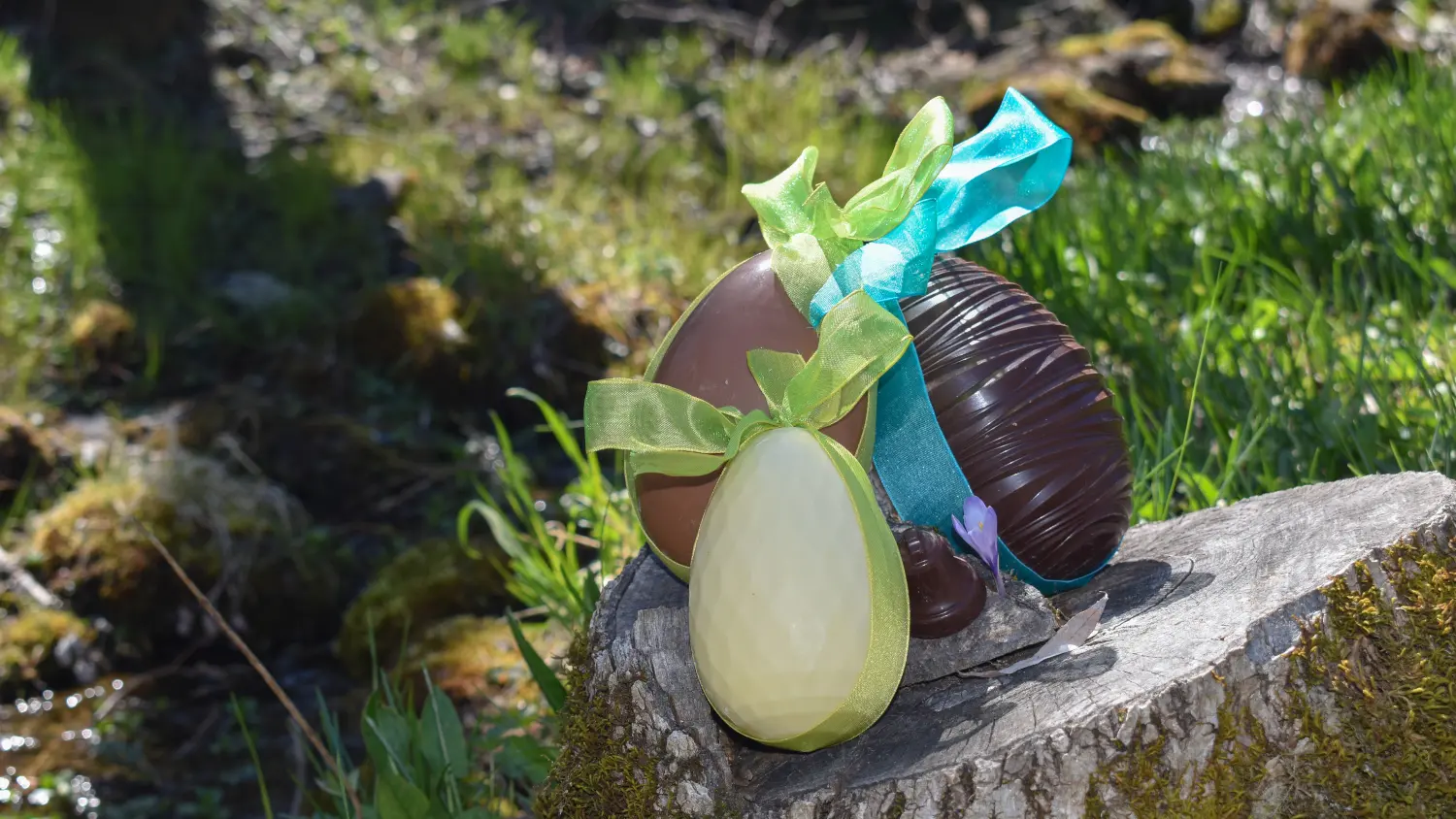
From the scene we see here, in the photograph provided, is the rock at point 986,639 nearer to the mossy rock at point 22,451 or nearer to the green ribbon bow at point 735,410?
the green ribbon bow at point 735,410

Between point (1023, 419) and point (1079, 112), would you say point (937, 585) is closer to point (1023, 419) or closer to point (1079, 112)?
point (1023, 419)

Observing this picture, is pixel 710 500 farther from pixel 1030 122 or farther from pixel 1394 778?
pixel 1394 778

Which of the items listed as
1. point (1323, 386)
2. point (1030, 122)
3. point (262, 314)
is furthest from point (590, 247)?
point (1030, 122)

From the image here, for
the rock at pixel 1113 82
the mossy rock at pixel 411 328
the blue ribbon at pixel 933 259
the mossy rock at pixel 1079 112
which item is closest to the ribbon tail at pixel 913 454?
the blue ribbon at pixel 933 259

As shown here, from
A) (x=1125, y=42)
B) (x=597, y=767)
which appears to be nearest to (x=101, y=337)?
(x=597, y=767)

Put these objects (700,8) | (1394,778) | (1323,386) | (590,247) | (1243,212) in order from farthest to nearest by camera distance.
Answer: (700,8)
(590,247)
(1243,212)
(1323,386)
(1394,778)

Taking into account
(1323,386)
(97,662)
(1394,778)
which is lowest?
(97,662)
